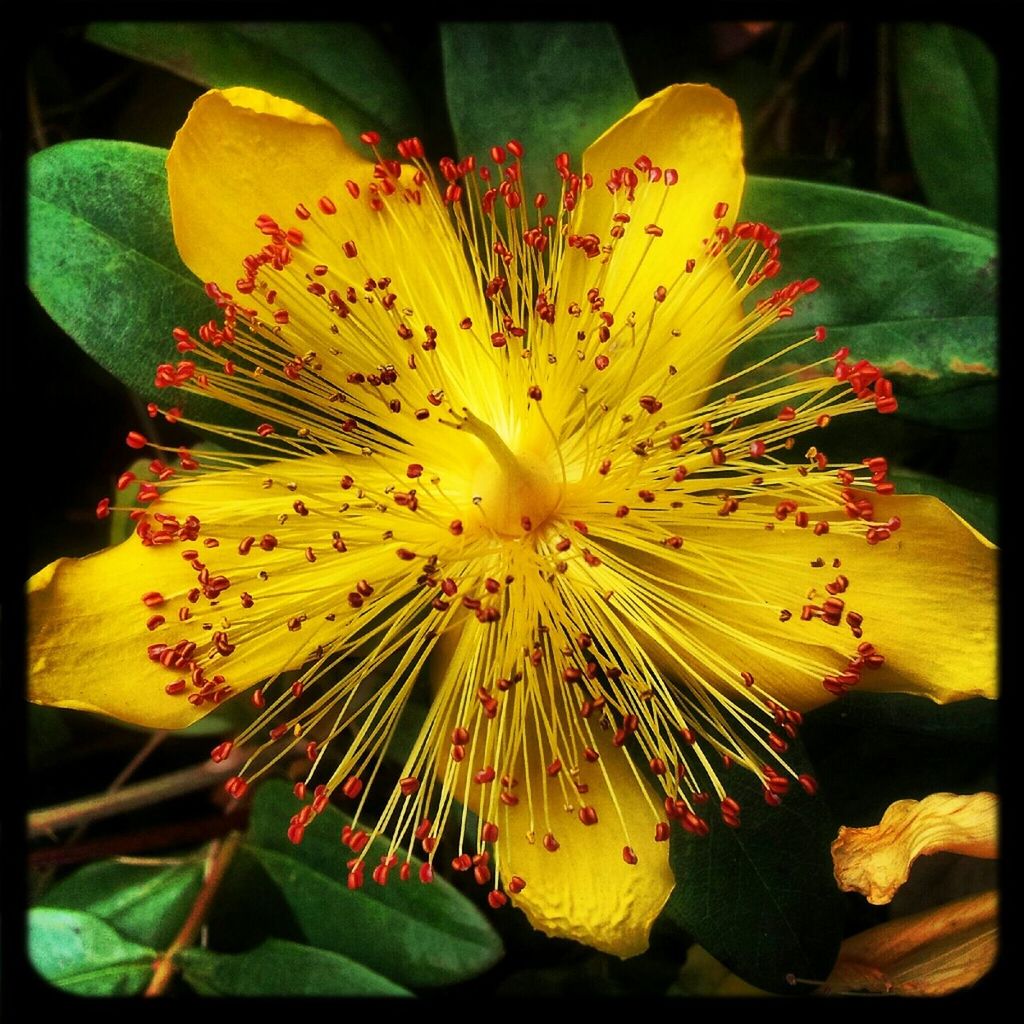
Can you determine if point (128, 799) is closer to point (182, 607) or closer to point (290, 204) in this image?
point (182, 607)

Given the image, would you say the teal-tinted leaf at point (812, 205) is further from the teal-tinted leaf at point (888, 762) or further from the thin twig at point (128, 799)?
the thin twig at point (128, 799)

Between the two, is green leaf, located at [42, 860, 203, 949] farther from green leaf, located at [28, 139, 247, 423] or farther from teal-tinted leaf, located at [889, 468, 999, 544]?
teal-tinted leaf, located at [889, 468, 999, 544]

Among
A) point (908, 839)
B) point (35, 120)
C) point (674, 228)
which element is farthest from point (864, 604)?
point (35, 120)

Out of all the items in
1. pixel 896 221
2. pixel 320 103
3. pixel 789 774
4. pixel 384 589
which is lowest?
pixel 789 774

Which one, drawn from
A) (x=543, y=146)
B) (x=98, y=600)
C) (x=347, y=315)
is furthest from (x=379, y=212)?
(x=98, y=600)

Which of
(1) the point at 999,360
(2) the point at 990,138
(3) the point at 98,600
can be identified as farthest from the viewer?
(2) the point at 990,138

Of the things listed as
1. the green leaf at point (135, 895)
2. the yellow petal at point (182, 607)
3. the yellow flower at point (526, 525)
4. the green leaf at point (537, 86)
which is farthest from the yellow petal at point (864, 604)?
the green leaf at point (135, 895)

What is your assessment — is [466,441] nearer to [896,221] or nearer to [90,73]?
[896,221]
